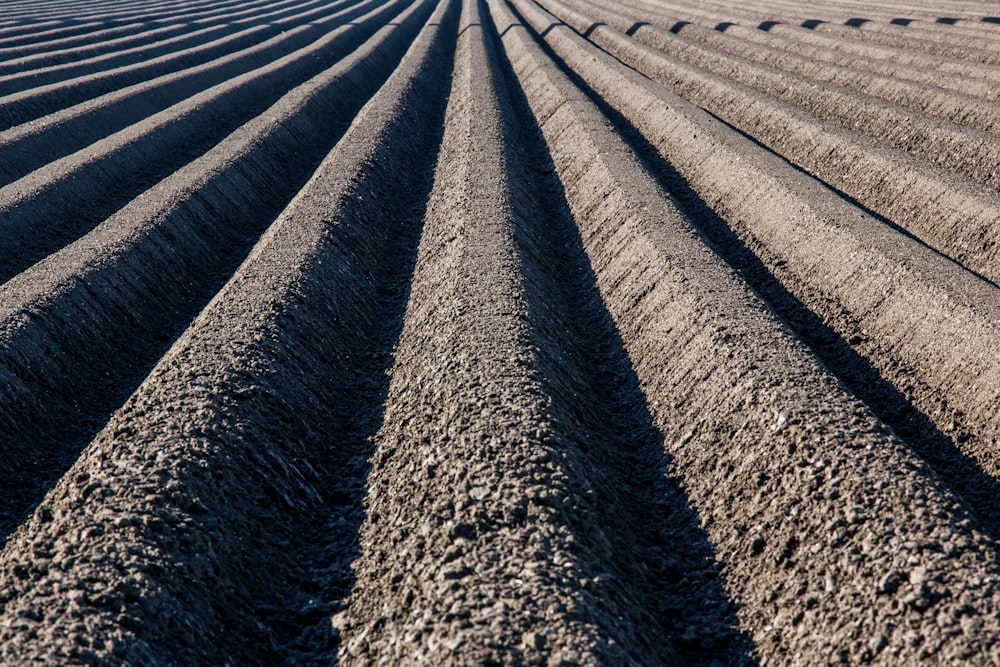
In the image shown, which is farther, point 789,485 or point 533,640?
point 789,485

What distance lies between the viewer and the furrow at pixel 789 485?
4.09m

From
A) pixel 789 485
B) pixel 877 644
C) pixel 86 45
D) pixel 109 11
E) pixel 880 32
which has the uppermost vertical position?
pixel 109 11

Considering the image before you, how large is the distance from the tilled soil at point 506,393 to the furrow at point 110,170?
0.28 feet

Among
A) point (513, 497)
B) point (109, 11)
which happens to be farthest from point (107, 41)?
point (513, 497)

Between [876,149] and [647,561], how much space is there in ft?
32.2

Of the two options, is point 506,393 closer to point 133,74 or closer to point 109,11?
point 133,74

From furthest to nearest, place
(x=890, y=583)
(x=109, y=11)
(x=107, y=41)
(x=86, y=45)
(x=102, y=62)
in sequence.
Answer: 1. (x=109, y=11)
2. (x=107, y=41)
3. (x=86, y=45)
4. (x=102, y=62)
5. (x=890, y=583)

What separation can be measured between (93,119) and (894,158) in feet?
51.6

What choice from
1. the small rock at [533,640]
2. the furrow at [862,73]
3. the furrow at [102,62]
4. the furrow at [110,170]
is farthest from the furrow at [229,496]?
the furrow at [102,62]

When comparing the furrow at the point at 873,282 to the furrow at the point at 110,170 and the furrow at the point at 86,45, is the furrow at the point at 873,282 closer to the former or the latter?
the furrow at the point at 110,170

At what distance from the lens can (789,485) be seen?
202 inches

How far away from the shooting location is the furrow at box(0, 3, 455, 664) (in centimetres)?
429

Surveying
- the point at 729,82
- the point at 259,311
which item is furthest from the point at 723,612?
the point at 729,82

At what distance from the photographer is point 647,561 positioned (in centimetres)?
512
